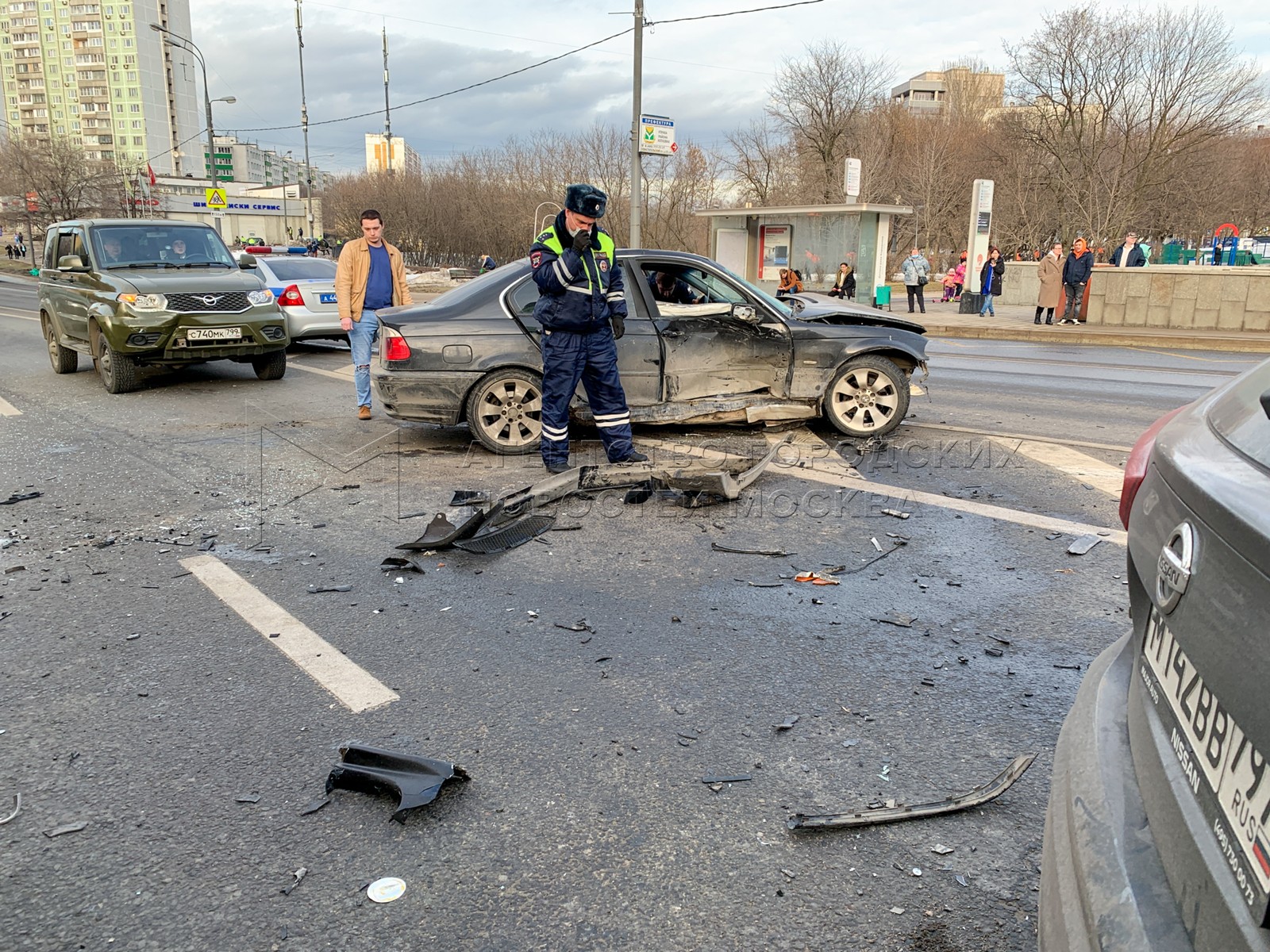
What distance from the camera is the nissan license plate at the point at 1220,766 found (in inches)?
44.7

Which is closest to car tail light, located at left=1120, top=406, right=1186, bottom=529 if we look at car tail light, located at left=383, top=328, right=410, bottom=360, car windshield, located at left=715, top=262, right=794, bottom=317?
car windshield, located at left=715, top=262, right=794, bottom=317

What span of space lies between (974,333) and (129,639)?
19993 mm

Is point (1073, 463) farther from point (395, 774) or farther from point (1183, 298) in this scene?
point (1183, 298)

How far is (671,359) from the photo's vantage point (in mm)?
7586

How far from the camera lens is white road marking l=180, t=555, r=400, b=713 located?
11.6ft


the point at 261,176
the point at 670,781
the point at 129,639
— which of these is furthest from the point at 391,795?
the point at 261,176

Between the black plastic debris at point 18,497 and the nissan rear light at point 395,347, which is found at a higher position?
the nissan rear light at point 395,347

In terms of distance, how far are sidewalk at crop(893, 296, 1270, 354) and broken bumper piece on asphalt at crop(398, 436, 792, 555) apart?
15.2 meters

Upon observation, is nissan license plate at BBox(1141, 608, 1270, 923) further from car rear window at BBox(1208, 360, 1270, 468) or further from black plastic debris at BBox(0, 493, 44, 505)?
black plastic debris at BBox(0, 493, 44, 505)

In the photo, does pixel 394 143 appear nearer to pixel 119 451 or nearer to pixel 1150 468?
pixel 119 451

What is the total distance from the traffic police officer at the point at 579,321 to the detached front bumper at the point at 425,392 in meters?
0.90

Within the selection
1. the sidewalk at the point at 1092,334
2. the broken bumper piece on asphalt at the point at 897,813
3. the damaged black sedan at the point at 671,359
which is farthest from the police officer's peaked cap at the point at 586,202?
the sidewalk at the point at 1092,334

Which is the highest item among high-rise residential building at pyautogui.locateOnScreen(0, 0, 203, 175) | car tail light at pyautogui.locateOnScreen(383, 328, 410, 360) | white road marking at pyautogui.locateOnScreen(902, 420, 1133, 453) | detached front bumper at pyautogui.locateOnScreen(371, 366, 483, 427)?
high-rise residential building at pyautogui.locateOnScreen(0, 0, 203, 175)

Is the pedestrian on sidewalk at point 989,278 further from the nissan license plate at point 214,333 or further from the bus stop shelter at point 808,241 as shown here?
the nissan license plate at point 214,333
